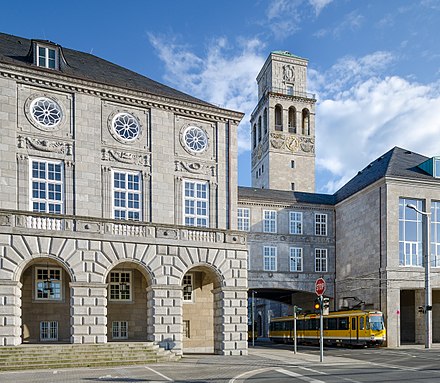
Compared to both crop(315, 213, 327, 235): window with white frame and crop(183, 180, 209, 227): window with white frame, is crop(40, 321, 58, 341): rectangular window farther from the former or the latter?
crop(315, 213, 327, 235): window with white frame

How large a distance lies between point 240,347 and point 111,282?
7888 millimetres

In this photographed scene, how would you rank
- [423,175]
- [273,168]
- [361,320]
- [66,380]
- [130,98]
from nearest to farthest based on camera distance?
[66,380] → [130,98] → [361,320] → [423,175] → [273,168]

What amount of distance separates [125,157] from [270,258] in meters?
21.9

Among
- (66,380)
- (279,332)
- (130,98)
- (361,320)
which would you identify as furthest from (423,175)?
(66,380)

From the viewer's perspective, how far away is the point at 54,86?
82.8ft

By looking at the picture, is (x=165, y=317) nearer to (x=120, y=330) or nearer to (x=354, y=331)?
(x=120, y=330)

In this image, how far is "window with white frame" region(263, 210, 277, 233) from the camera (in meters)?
45.4

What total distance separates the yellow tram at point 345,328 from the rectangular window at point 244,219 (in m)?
9.16

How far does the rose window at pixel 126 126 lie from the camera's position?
2691cm

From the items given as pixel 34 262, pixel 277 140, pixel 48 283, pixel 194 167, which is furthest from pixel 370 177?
pixel 34 262

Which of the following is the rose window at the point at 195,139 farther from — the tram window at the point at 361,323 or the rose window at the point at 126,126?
the tram window at the point at 361,323

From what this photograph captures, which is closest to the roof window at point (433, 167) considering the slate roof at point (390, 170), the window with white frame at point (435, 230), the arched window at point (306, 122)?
the slate roof at point (390, 170)

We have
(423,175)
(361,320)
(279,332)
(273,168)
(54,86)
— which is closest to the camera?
(54,86)

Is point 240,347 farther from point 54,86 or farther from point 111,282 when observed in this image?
point 54,86
